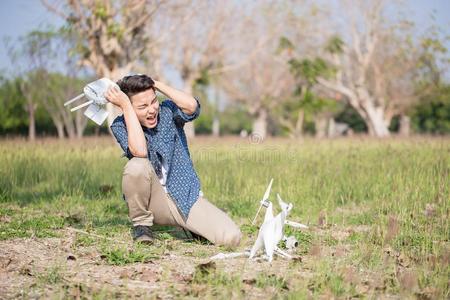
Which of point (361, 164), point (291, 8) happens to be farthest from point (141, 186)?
point (291, 8)

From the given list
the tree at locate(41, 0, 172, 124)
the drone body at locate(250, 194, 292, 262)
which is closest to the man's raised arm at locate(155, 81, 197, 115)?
the drone body at locate(250, 194, 292, 262)

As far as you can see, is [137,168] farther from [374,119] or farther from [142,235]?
[374,119]

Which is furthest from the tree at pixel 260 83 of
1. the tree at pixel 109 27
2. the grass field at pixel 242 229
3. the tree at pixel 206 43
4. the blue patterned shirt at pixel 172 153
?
the blue patterned shirt at pixel 172 153

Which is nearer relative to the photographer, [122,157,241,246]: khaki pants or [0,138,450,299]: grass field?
[0,138,450,299]: grass field

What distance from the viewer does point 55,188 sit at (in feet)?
22.3

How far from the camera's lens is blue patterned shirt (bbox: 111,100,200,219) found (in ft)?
14.3

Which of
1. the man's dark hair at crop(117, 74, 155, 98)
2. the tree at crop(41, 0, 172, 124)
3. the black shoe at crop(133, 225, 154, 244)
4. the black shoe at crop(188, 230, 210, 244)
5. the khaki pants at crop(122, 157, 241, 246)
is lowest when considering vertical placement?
the black shoe at crop(188, 230, 210, 244)

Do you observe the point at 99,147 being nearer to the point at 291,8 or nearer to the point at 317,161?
the point at 317,161

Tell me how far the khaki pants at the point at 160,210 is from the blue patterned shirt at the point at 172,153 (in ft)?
0.22

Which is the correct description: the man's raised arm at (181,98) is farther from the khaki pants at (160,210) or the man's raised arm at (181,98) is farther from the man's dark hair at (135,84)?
the khaki pants at (160,210)

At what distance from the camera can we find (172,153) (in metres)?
4.44

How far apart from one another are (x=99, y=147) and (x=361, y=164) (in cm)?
399

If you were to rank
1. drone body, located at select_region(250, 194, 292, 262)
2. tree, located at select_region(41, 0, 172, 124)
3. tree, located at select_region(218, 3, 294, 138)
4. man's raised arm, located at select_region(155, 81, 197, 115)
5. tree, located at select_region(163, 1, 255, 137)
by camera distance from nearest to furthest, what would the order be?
drone body, located at select_region(250, 194, 292, 262), man's raised arm, located at select_region(155, 81, 197, 115), tree, located at select_region(41, 0, 172, 124), tree, located at select_region(163, 1, 255, 137), tree, located at select_region(218, 3, 294, 138)

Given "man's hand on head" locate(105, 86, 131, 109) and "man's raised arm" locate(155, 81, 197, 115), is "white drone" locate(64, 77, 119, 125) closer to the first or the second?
"man's hand on head" locate(105, 86, 131, 109)
